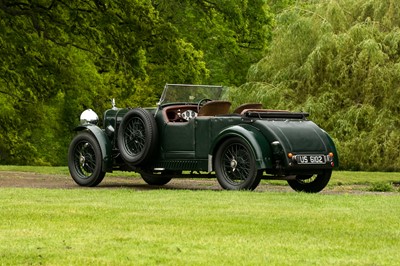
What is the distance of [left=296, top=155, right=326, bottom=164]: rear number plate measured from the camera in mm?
15484

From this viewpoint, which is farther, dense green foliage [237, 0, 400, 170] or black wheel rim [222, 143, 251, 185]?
dense green foliage [237, 0, 400, 170]

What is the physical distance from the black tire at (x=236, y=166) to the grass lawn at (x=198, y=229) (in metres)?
1.06

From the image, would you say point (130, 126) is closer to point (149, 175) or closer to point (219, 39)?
point (149, 175)

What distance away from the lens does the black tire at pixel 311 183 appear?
53.9 ft

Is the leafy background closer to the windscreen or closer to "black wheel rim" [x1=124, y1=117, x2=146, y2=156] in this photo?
the windscreen

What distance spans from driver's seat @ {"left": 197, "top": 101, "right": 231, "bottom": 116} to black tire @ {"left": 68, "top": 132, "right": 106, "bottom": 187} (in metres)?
1.92

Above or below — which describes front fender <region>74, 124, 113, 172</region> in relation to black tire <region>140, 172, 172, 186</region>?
above

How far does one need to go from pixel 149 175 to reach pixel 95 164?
3.32 feet

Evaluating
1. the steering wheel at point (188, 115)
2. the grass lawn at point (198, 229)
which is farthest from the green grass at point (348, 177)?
the grass lawn at point (198, 229)

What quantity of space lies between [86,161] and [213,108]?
96.8 inches

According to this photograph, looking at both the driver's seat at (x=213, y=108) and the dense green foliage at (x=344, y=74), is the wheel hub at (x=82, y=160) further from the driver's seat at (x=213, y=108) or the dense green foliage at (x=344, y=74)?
the dense green foliage at (x=344, y=74)

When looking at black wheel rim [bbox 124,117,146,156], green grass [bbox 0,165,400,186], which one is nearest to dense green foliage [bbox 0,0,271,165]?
green grass [bbox 0,165,400,186]

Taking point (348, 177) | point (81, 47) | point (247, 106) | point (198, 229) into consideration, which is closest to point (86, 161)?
point (247, 106)

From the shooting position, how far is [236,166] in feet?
52.1
